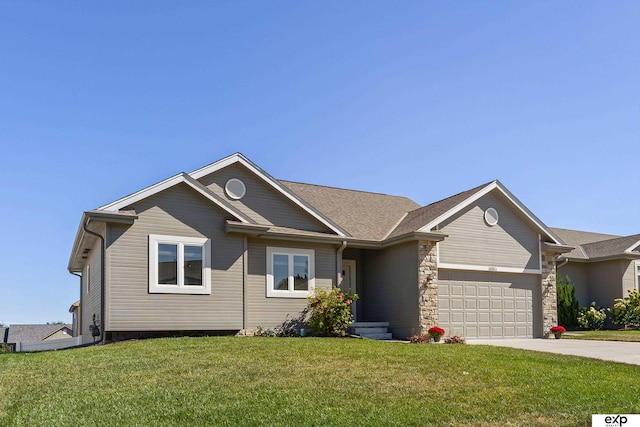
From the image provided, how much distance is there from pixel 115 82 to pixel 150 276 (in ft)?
17.3

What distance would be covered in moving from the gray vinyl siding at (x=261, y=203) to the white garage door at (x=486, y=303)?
4434 millimetres

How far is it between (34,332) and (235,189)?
146 ft

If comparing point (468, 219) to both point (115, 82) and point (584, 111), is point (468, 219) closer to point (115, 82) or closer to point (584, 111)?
point (584, 111)

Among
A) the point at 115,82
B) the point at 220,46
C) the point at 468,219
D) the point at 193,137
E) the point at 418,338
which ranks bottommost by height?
the point at 418,338

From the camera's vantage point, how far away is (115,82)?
1583 centimetres

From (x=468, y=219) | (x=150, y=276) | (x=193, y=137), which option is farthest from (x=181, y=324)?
(x=468, y=219)

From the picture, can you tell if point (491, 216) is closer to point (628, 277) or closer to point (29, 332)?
point (628, 277)

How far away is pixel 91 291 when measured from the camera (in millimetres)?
18359

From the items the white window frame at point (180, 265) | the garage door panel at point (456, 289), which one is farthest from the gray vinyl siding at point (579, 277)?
the white window frame at point (180, 265)

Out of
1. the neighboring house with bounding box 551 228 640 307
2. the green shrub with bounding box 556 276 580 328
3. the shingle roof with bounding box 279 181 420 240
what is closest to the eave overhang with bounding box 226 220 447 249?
the shingle roof with bounding box 279 181 420 240

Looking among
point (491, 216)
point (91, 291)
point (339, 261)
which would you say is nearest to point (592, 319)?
point (491, 216)

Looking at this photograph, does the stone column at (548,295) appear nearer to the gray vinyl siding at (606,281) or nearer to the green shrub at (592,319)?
the green shrub at (592,319)

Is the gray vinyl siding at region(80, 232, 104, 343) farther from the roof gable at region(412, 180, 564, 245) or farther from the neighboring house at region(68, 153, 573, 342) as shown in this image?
the roof gable at region(412, 180, 564, 245)

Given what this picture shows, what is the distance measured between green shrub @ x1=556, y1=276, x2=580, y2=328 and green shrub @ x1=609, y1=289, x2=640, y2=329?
5.19 ft
